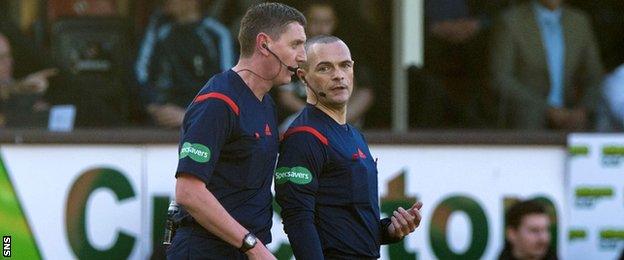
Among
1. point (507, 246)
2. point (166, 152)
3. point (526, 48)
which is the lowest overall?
point (507, 246)

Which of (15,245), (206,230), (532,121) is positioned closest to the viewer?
(206,230)

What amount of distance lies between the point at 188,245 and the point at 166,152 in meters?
3.79

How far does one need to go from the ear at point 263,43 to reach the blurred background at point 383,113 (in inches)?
141

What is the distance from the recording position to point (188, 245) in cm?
580

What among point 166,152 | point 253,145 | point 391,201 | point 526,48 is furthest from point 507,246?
point 253,145

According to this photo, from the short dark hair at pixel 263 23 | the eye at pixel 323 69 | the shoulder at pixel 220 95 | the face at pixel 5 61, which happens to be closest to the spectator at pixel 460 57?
the face at pixel 5 61

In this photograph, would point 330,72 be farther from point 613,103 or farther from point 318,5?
point 613,103

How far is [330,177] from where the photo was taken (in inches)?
245

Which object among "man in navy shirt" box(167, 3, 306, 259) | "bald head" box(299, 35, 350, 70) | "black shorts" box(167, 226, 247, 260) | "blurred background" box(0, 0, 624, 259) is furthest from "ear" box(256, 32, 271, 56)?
"blurred background" box(0, 0, 624, 259)

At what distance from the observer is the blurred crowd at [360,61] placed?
9789 mm

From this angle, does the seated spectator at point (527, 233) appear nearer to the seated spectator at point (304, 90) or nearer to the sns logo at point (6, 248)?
the seated spectator at point (304, 90)

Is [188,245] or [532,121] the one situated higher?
[532,121]

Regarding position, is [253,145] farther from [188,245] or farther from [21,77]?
[21,77]

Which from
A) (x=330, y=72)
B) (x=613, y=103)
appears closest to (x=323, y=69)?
(x=330, y=72)
